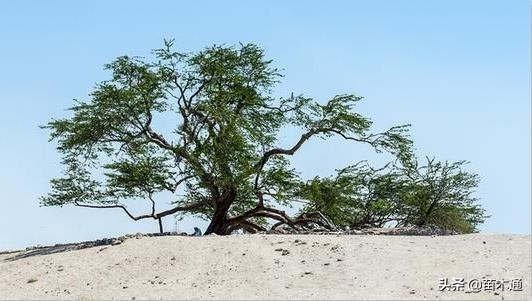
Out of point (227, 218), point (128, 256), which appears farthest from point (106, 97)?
point (128, 256)

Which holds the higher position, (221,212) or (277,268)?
(221,212)

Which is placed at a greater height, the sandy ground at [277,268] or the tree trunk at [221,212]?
the tree trunk at [221,212]

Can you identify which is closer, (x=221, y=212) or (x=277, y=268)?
(x=277, y=268)

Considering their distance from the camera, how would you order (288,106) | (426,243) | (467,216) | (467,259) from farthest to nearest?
(467,216) < (288,106) < (426,243) < (467,259)

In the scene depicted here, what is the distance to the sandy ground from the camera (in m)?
12.9

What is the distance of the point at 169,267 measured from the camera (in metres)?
15.2

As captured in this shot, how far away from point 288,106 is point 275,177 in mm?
2777

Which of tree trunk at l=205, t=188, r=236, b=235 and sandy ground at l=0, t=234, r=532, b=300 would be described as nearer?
sandy ground at l=0, t=234, r=532, b=300

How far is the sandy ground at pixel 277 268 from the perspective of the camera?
42.4 ft

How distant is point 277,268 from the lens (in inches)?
562

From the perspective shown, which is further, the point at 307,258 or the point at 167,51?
the point at 167,51

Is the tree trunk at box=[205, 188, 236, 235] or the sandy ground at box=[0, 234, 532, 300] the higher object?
the tree trunk at box=[205, 188, 236, 235]

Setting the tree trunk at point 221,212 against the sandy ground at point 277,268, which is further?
the tree trunk at point 221,212

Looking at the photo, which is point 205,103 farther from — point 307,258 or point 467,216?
point 467,216
